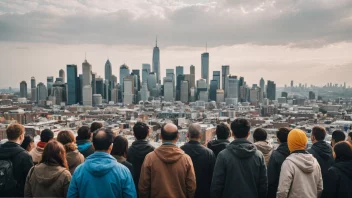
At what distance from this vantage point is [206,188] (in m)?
3.86

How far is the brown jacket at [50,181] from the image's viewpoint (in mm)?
3018

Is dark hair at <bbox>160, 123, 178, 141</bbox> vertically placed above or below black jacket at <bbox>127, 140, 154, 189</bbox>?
above

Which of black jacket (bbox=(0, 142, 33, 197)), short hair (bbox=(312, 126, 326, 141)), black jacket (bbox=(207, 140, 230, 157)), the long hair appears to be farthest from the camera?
black jacket (bbox=(207, 140, 230, 157))

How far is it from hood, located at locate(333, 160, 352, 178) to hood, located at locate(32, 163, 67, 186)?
2920mm

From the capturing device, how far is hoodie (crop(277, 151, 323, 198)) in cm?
323

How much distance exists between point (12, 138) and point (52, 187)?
3.31 feet

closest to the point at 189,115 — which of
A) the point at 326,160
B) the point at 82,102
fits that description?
the point at 82,102

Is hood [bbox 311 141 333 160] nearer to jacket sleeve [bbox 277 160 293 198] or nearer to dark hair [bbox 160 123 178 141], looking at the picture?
jacket sleeve [bbox 277 160 293 198]

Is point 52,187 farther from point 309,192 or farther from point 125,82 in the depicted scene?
point 125,82

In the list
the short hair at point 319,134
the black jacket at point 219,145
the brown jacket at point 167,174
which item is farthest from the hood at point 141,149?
the short hair at point 319,134

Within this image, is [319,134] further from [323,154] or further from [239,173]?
[239,173]

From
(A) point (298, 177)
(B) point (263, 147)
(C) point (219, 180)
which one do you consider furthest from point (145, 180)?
(B) point (263, 147)

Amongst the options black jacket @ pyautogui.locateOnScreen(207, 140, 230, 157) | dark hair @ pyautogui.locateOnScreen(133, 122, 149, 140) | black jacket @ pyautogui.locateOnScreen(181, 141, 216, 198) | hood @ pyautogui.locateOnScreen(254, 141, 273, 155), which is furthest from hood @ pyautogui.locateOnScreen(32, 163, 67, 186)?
hood @ pyautogui.locateOnScreen(254, 141, 273, 155)

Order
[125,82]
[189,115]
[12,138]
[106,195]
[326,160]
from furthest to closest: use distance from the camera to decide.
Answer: [125,82] < [189,115] < [326,160] < [12,138] < [106,195]
